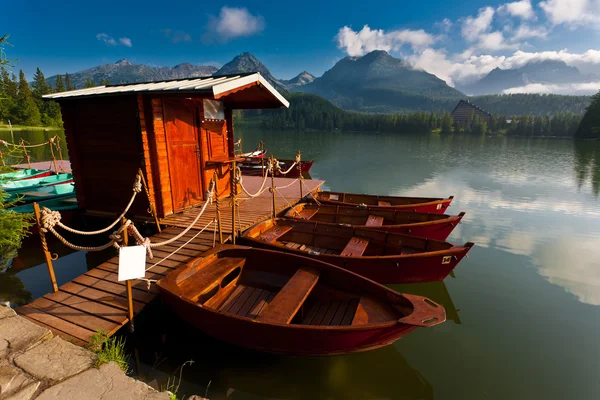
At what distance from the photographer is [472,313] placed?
761 centimetres

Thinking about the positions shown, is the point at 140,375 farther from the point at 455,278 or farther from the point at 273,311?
the point at 455,278

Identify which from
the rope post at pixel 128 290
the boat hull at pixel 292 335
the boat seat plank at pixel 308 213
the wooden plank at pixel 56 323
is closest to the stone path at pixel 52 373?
the wooden plank at pixel 56 323

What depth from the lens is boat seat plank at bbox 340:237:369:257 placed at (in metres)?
Result: 7.60

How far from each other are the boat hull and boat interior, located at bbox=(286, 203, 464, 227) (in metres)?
5.36

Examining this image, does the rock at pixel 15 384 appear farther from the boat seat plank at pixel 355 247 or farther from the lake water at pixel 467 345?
A: the boat seat plank at pixel 355 247

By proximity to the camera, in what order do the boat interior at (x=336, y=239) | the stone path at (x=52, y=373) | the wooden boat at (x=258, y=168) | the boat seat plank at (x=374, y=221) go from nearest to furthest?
the stone path at (x=52, y=373) < the boat interior at (x=336, y=239) < the boat seat plank at (x=374, y=221) < the wooden boat at (x=258, y=168)

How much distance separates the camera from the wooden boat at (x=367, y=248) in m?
7.09

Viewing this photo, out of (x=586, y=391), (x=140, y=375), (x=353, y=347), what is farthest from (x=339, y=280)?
(x=586, y=391)

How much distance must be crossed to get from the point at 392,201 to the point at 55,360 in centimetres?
1119

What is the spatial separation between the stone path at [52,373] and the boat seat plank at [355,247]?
16.9 feet

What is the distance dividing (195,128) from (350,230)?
586cm

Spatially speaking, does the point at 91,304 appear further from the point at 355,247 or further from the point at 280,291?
the point at 355,247

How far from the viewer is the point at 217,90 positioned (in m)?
7.28

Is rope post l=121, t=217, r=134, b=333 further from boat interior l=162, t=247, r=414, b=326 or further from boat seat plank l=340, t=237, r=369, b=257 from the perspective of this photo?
boat seat plank l=340, t=237, r=369, b=257
